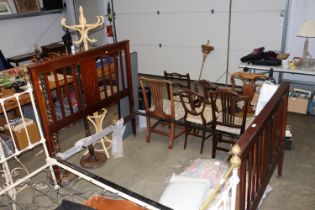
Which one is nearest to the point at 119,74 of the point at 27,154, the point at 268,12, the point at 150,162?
the point at 150,162

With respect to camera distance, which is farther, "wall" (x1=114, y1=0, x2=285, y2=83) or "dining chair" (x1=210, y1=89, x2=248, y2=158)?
"wall" (x1=114, y1=0, x2=285, y2=83)

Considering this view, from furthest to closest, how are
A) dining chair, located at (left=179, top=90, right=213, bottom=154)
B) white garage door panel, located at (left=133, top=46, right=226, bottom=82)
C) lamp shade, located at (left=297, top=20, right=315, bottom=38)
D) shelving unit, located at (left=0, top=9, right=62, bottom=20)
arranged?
shelving unit, located at (left=0, top=9, right=62, bottom=20), white garage door panel, located at (left=133, top=46, right=226, bottom=82), lamp shade, located at (left=297, top=20, right=315, bottom=38), dining chair, located at (left=179, top=90, right=213, bottom=154)

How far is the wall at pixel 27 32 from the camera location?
561cm

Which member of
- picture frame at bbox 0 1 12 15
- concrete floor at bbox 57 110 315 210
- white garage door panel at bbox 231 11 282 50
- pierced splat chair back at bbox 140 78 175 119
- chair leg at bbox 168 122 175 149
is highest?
picture frame at bbox 0 1 12 15

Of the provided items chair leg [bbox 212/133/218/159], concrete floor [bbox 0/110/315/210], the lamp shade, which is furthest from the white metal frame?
the lamp shade

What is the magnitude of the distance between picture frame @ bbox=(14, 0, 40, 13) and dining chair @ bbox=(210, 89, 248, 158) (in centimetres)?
457

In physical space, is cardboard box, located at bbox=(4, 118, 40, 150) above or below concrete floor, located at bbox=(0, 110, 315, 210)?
above

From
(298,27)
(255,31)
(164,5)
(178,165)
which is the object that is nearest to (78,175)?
(178,165)

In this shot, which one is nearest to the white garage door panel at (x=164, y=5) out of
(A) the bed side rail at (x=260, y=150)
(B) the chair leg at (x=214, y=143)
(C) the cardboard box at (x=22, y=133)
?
(B) the chair leg at (x=214, y=143)

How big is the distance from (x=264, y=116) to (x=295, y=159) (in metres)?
1.55

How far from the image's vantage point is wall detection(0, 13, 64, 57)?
5.61m

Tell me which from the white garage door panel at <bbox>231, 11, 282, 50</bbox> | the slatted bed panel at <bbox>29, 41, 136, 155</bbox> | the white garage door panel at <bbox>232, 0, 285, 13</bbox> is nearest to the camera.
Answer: the slatted bed panel at <bbox>29, 41, 136, 155</bbox>

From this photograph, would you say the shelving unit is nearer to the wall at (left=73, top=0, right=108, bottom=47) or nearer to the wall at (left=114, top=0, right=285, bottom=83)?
the wall at (left=73, top=0, right=108, bottom=47)

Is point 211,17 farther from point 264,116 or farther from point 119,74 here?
point 264,116
